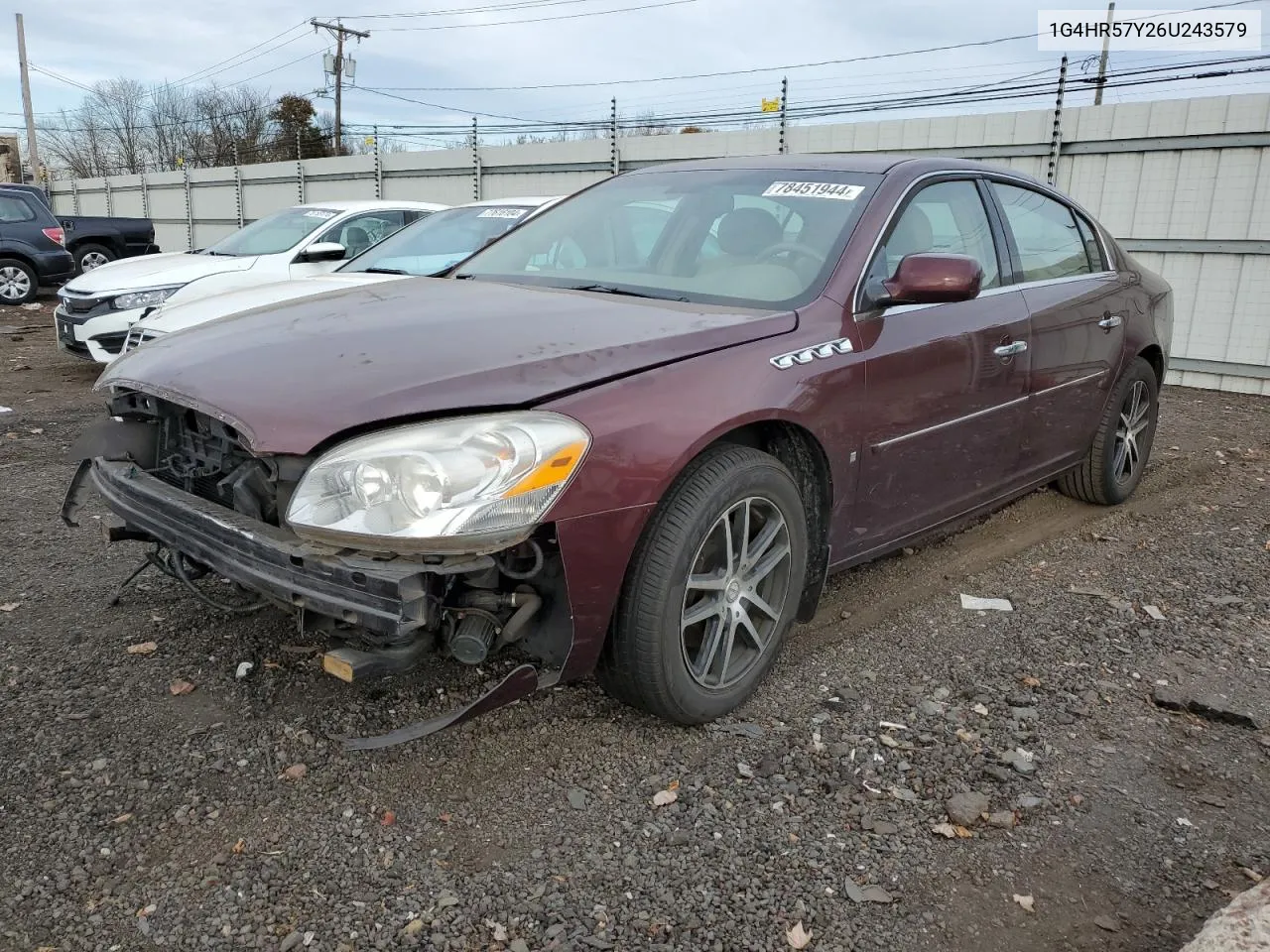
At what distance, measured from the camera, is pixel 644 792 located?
8.29 feet

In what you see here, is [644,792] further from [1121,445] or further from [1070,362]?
[1121,445]

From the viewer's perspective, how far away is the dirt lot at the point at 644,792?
2.09m

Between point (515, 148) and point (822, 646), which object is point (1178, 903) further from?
point (515, 148)

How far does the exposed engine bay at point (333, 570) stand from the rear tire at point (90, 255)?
15537 mm

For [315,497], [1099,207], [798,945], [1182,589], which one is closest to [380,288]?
[315,497]

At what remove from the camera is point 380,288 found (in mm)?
3484

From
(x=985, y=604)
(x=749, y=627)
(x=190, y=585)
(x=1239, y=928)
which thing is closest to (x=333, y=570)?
(x=190, y=585)

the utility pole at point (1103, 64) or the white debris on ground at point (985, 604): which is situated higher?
the utility pole at point (1103, 64)

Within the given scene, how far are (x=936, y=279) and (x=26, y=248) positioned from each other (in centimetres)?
1530

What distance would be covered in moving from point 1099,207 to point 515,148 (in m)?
8.10

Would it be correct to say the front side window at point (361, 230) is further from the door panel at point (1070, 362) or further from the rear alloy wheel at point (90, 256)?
the rear alloy wheel at point (90, 256)

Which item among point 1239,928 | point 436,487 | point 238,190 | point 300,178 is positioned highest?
point 300,178

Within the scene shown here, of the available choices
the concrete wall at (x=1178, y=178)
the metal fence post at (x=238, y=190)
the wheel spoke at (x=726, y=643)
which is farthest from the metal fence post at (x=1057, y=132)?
the metal fence post at (x=238, y=190)

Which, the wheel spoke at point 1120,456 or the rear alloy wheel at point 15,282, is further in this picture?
the rear alloy wheel at point 15,282
